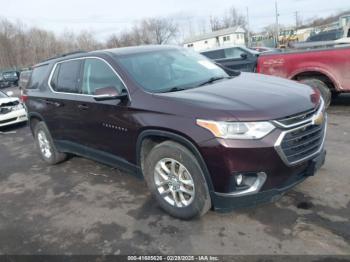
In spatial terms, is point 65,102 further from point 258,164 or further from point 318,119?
point 318,119

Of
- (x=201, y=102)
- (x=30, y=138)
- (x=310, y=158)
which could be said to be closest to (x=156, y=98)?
(x=201, y=102)

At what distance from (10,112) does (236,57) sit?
23.2ft

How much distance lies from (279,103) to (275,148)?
0.47 metres

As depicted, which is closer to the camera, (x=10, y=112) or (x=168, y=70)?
(x=168, y=70)

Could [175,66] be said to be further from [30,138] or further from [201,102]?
[30,138]

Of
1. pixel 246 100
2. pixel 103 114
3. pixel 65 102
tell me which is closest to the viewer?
pixel 246 100

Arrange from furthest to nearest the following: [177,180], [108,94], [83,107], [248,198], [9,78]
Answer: [9,78], [83,107], [108,94], [177,180], [248,198]

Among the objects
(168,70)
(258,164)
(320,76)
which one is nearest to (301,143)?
(258,164)

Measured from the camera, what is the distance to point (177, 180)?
3619 millimetres

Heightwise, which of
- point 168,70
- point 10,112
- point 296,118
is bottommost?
point 10,112

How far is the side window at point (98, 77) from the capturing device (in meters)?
4.11

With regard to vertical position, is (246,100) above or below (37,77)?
below

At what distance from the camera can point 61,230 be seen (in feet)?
12.6

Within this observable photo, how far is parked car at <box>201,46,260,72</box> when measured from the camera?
10.5 m
